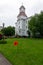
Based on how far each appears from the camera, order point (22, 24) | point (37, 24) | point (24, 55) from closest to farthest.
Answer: point (24, 55) < point (37, 24) < point (22, 24)

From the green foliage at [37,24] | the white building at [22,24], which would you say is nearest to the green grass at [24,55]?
the green foliage at [37,24]

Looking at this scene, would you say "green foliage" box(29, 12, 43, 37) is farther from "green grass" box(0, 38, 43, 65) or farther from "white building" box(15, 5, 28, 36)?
"green grass" box(0, 38, 43, 65)

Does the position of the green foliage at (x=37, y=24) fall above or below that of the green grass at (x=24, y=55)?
above

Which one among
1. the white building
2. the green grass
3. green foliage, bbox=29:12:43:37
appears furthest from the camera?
the white building

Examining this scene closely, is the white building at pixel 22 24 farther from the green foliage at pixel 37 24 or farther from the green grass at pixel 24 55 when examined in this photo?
the green grass at pixel 24 55

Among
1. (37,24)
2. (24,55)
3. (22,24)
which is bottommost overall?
(24,55)

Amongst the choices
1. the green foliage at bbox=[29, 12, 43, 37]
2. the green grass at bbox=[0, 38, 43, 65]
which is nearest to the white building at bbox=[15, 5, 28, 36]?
the green foliage at bbox=[29, 12, 43, 37]

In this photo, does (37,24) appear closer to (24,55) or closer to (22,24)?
(22,24)

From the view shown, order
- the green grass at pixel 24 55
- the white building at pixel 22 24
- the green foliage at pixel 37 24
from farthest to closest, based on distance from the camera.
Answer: the white building at pixel 22 24 → the green foliage at pixel 37 24 → the green grass at pixel 24 55

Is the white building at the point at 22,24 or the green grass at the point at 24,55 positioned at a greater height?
the white building at the point at 22,24

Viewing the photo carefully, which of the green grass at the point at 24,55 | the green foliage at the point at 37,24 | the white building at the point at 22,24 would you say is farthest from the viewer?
the white building at the point at 22,24

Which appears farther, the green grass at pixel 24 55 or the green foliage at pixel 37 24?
the green foliage at pixel 37 24

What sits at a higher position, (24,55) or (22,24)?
(22,24)

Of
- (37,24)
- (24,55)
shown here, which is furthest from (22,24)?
(24,55)
